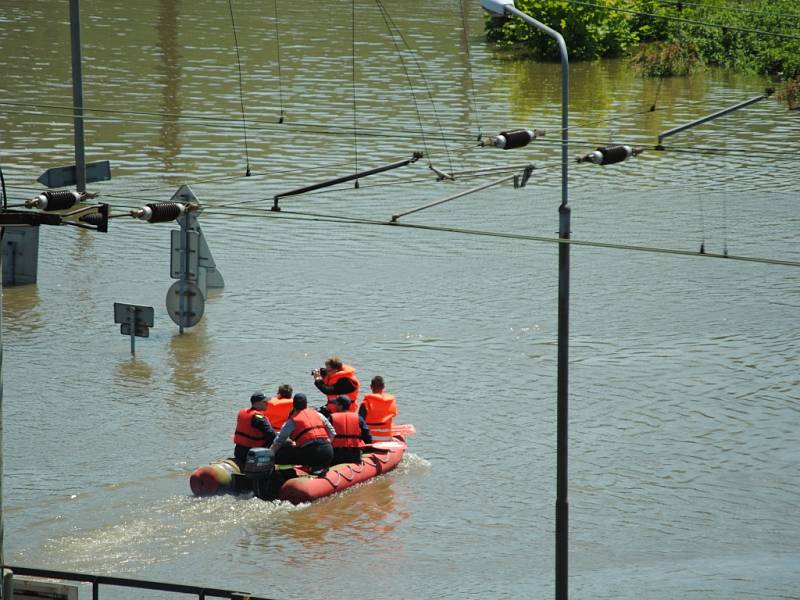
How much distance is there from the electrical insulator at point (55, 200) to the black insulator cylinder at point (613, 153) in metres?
5.24

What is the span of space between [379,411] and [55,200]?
19.1 feet

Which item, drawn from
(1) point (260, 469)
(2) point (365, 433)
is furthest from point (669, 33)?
(1) point (260, 469)

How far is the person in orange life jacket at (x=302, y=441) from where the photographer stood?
1830 cm

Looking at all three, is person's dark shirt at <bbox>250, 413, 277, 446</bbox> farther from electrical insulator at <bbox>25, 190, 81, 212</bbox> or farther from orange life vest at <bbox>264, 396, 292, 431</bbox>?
electrical insulator at <bbox>25, 190, 81, 212</bbox>

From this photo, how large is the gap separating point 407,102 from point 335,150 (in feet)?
18.4

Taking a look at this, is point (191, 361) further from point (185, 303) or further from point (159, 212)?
point (159, 212)

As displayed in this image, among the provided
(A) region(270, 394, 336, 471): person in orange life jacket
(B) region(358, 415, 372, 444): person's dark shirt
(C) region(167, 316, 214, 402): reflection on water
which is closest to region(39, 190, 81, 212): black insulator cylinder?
(A) region(270, 394, 336, 471): person in orange life jacket

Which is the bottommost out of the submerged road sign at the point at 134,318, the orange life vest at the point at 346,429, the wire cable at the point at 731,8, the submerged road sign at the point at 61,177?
the orange life vest at the point at 346,429

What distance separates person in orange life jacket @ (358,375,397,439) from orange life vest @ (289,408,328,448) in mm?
1089

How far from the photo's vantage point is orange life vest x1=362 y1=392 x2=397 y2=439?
1928 cm

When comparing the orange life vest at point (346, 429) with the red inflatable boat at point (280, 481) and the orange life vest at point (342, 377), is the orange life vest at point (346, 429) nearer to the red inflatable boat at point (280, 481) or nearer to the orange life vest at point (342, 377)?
the red inflatable boat at point (280, 481)

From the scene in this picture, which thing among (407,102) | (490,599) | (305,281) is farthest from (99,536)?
(407,102)

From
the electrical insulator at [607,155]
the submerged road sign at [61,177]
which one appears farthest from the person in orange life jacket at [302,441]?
A: the submerged road sign at [61,177]

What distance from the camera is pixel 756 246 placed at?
3036 centimetres
